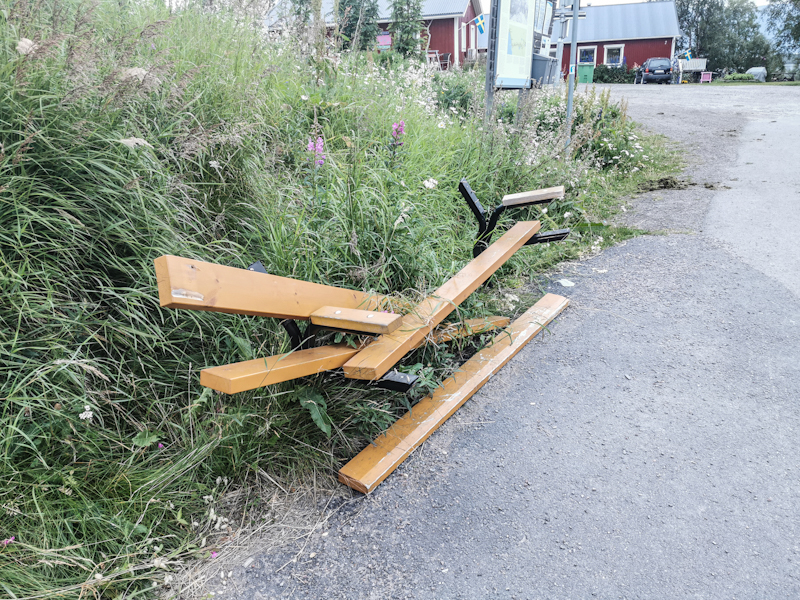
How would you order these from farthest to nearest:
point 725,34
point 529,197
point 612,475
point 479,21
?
point 725,34
point 479,21
point 529,197
point 612,475

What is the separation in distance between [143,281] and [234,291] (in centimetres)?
80

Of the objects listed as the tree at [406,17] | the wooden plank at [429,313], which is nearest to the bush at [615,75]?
the tree at [406,17]

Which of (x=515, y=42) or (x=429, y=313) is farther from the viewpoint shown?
(x=515, y=42)

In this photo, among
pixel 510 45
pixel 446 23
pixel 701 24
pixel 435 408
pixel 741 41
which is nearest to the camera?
pixel 435 408

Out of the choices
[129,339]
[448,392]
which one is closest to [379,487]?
[448,392]

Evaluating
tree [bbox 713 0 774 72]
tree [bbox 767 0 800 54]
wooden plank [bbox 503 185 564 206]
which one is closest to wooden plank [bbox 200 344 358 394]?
wooden plank [bbox 503 185 564 206]

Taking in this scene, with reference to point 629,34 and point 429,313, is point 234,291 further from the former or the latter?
point 629,34

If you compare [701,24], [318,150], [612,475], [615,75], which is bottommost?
[612,475]

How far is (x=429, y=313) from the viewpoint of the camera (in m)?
2.49

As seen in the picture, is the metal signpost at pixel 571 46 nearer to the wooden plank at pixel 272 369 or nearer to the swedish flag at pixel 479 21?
the swedish flag at pixel 479 21

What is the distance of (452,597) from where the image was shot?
1.76m

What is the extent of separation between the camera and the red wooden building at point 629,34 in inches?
1794

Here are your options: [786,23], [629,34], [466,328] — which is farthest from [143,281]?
[786,23]

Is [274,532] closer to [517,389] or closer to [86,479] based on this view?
[86,479]
